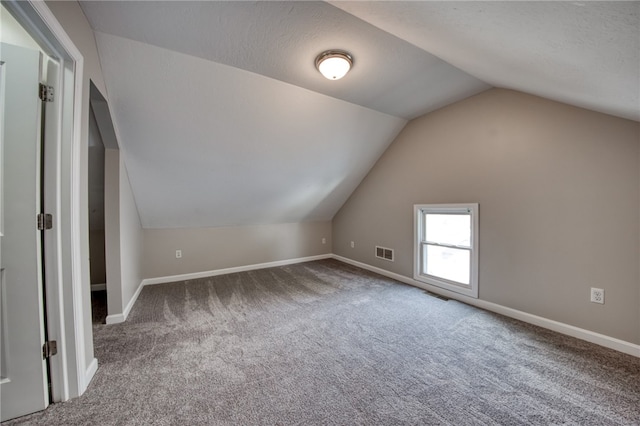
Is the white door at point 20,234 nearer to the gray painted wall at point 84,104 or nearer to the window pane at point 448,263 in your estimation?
the gray painted wall at point 84,104

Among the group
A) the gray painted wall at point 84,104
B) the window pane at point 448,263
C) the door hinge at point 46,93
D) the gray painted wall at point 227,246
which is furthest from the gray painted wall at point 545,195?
the door hinge at point 46,93

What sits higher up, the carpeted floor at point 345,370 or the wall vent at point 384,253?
the wall vent at point 384,253

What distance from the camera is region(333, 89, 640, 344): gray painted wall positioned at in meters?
1.83

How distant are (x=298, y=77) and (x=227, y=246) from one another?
298 cm

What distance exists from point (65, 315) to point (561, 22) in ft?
8.79

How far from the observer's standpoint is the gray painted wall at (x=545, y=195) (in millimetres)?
1833

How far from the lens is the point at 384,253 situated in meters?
3.87

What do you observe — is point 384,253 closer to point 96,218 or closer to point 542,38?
point 542,38

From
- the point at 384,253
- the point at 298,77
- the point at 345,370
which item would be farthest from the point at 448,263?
the point at 298,77

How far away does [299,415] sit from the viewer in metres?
1.31

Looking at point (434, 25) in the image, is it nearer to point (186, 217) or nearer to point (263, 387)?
point (263, 387)

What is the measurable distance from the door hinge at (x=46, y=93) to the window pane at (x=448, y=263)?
3680mm

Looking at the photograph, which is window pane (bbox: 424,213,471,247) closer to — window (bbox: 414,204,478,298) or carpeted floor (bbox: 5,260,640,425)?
window (bbox: 414,204,478,298)

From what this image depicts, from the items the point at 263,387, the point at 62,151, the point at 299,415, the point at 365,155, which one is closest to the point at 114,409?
the point at 263,387
